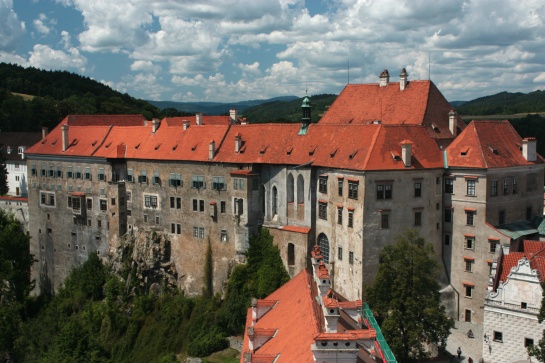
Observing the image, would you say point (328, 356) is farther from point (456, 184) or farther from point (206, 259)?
point (206, 259)

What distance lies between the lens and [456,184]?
51.8 metres

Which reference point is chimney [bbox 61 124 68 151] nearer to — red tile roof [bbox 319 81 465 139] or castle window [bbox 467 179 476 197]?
red tile roof [bbox 319 81 465 139]

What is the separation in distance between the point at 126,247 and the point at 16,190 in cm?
4500

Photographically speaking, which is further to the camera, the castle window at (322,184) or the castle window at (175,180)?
the castle window at (175,180)

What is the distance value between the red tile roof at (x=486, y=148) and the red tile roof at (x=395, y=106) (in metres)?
3.78

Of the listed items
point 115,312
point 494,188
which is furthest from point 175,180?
point 494,188

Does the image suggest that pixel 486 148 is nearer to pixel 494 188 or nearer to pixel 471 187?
pixel 494 188

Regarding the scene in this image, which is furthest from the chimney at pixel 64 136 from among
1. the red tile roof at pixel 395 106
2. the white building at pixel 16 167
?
the red tile roof at pixel 395 106

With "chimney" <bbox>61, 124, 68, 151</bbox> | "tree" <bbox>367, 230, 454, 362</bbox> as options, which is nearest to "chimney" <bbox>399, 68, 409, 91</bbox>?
"tree" <bbox>367, 230, 454, 362</bbox>

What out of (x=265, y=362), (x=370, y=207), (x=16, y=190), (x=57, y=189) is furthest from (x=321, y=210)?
(x=16, y=190)

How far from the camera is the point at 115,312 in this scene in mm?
67750

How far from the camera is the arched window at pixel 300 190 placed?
55906 mm

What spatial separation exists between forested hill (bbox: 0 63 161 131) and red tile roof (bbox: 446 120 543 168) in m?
96.8

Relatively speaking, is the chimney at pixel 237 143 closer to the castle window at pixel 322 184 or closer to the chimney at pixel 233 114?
the castle window at pixel 322 184
